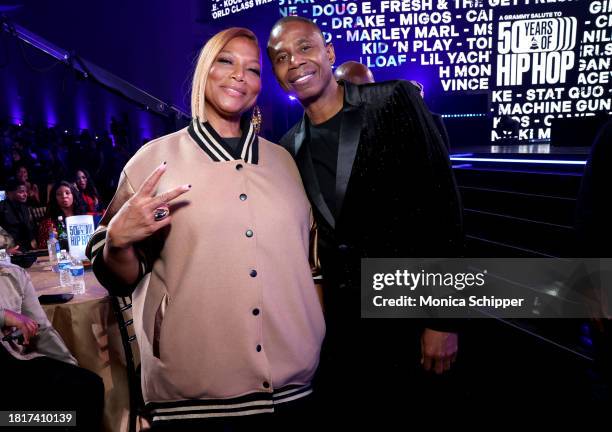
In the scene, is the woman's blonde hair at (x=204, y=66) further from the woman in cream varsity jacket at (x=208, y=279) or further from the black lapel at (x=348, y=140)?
the black lapel at (x=348, y=140)

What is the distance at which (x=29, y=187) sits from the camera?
6418 millimetres

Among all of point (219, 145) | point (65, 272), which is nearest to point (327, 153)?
point (219, 145)

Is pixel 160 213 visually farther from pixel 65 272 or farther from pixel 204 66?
pixel 65 272

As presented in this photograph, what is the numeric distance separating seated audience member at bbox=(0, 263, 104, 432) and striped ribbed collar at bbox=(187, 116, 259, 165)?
1.62m

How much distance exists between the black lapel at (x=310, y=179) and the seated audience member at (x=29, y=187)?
5805 mm

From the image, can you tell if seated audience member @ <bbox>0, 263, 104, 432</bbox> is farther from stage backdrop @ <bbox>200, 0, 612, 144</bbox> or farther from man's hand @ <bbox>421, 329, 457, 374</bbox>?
stage backdrop @ <bbox>200, 0, 612, 144</bbox>

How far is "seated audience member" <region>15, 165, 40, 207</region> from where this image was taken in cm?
619

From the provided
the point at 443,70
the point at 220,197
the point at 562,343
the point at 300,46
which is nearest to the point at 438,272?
the point at 220,197

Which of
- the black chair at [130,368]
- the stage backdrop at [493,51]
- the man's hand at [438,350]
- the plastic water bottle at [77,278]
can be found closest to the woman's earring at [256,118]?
the man's hand at [438,350]

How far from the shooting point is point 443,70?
957cm

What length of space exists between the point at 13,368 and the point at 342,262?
6.13 ft

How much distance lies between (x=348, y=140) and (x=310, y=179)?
0.20m

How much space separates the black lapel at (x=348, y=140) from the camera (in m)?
1.57

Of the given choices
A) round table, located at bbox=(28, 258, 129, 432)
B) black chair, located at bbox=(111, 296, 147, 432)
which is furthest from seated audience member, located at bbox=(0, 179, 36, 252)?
black chair, located at bbox=(111, 296, 147, 432)
